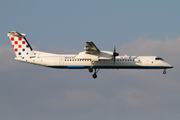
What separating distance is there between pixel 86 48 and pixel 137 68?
8.09m

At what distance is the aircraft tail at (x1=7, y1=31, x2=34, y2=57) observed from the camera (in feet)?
131

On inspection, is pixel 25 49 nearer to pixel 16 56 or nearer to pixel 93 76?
pixel 16 56

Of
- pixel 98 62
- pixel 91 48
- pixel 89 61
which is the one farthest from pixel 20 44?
pixel 98 62

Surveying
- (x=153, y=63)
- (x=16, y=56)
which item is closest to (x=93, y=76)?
(x=153, y=63)

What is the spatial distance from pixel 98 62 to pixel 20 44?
36.8 ft

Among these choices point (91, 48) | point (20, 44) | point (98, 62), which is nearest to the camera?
point (91, 48)

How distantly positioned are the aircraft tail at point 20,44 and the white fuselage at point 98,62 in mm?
885

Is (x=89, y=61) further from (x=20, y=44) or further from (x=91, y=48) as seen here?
(x=20, y=44)

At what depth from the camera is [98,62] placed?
38.4m

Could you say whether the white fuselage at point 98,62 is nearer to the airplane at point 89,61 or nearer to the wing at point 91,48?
the airplane at point 89,61

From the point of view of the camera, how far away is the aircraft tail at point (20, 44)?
40.0 metres

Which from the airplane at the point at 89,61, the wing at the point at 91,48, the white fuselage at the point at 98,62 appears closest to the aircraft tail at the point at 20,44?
the airplane at the point at 89,61

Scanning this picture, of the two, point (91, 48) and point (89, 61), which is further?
point (89, 61)

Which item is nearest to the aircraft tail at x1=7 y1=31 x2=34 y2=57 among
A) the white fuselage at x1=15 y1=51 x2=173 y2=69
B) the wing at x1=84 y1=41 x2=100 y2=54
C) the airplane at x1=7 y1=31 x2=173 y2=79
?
the airplane at x1=7 y1=31 x2=173 y2=79
